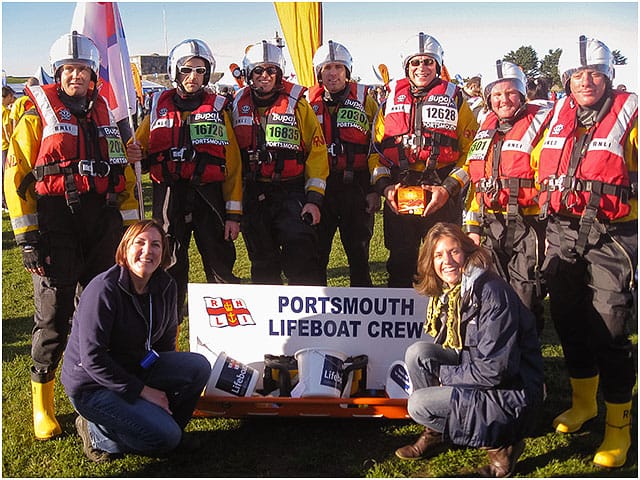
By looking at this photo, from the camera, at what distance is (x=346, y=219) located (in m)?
6.09

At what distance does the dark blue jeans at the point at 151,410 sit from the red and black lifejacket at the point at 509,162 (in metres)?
2.33

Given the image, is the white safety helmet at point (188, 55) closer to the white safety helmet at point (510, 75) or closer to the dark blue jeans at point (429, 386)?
the white safety helmet at point (510, 75)

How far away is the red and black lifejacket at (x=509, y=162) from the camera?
181 inches

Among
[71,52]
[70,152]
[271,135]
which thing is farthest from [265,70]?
[70,152]

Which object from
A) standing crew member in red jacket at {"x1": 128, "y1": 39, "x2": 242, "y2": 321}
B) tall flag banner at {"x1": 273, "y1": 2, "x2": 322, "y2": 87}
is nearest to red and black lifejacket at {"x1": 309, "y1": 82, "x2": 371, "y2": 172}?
standing crew member in red jacket at {"x1": 128, "y1": 39, "x2": 242, "y2": 321}

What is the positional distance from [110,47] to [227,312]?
2.59 metres

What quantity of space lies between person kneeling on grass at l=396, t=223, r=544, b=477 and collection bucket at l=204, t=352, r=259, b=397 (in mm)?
1111

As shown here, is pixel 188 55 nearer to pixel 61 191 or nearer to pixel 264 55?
pixel 264 55

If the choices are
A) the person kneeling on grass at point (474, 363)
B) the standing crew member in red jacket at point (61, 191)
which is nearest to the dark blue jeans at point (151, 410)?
the standing crew member in red jacket at point (61, 191)

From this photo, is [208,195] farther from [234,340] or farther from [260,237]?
[234,340]

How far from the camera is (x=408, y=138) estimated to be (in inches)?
213

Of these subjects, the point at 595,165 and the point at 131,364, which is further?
the point at 131,364

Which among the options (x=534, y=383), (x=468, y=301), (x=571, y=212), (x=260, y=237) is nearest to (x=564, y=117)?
(x=571, y=212)

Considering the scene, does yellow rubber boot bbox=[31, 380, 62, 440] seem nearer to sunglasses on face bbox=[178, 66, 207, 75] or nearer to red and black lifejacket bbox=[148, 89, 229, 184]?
red and black lifejacket bbox=[148, 89, 229, 184]
